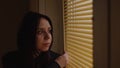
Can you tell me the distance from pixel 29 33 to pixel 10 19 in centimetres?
99

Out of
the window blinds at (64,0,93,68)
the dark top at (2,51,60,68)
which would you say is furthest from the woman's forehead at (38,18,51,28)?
the dark top at (2,51,60,68)

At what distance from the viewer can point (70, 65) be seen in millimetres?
1613

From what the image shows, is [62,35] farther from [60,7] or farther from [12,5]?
[12,5]

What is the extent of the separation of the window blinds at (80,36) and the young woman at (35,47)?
107mm

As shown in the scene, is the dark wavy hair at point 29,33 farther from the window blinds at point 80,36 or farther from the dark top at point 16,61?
the window blinds at point 80,36

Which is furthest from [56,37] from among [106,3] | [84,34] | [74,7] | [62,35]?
[106,3]

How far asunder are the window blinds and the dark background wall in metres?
0.85

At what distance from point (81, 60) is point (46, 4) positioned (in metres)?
0.75

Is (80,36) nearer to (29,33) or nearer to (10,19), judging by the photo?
(29,33)

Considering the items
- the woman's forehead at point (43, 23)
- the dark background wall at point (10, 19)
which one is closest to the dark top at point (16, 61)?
the woman's forehead at point (43, 23)

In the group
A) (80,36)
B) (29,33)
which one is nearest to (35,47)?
(29,33)

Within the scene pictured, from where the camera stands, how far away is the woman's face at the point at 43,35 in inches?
57.2

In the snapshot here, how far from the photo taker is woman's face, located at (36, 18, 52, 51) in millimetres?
1452

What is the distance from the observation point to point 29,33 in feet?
5.07
